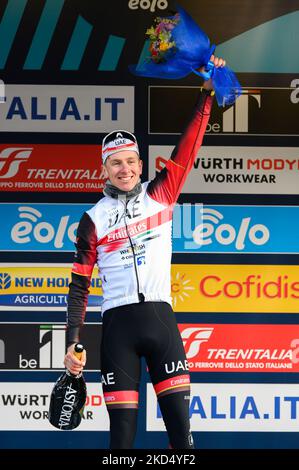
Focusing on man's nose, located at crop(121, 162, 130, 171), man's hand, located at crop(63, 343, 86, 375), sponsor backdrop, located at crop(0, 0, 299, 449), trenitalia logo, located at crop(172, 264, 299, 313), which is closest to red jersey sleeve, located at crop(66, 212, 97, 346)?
man's hand, located at crop(63, 343, 86, 375)

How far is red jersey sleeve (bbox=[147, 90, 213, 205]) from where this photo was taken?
3.83 metres

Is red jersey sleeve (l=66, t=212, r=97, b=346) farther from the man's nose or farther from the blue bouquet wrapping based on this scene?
the blue bouquet wrapping

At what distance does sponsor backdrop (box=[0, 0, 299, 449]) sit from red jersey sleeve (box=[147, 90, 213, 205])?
2.19 feet

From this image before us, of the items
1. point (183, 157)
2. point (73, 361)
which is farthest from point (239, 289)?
point (73, 361)

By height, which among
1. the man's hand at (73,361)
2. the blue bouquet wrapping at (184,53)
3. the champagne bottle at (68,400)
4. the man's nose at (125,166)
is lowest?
the champagne bottle at (68,400)

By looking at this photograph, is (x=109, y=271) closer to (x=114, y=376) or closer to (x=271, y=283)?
(x=114, y=376)

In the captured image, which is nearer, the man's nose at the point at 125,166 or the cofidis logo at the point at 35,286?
the man's nose at the point at 125,166

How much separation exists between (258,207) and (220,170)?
0.30 meters

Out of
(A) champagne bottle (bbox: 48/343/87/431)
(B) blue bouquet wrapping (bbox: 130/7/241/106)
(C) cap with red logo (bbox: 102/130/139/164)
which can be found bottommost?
(A) champagne bottle (bbox: 48/343/87/431)

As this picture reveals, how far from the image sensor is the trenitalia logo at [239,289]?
4633 millimetres

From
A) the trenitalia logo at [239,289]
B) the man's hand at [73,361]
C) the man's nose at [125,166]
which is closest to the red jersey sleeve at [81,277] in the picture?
the man's hand at [73,361]

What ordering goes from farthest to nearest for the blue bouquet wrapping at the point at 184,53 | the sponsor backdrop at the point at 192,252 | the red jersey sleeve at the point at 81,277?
the sponsor backdrop at the point at 192,252 < the red jersey sleeve at the point at 81,277 < the blue bouquet wrapping at the point at 184,53

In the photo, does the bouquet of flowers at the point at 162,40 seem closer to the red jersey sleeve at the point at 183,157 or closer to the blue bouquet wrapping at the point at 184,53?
the blue bouquet wrapping at the point at 184,53

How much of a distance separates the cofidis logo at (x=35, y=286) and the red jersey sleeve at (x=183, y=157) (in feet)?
2.95
